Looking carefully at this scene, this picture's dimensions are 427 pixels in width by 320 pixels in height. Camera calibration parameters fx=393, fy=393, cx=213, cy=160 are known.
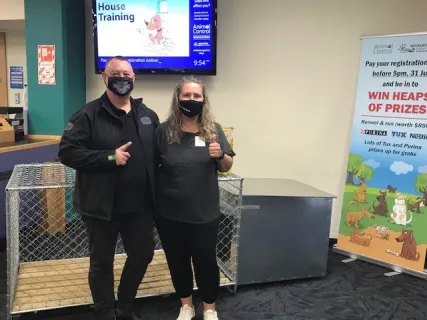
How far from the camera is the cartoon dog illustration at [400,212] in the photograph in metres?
3.07

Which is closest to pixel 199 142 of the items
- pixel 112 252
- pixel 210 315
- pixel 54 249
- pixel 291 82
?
pixel 112 252

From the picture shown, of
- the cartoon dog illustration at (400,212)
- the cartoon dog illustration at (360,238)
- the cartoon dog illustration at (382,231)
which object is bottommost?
the cartoon dog illustration at (360,238)

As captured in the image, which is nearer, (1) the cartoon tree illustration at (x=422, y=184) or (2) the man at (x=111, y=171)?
(2) the man at (x=111, y=171)

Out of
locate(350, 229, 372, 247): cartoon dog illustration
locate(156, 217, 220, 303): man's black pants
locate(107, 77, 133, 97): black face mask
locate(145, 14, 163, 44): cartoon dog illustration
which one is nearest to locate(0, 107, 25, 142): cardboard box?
locate(145, 14, 163, 44): cartoon dog illustration

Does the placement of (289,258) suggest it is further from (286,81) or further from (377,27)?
(377,27)

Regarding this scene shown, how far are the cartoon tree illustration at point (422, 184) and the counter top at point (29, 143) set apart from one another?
3.07m

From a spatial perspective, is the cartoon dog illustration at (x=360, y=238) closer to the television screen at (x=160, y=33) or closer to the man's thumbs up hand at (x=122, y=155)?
the television screen at (x=160, y=33)

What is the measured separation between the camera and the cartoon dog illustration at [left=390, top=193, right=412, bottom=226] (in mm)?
3072

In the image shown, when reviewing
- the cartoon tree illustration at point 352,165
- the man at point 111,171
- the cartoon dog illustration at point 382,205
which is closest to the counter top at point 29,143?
the man at point 111,171

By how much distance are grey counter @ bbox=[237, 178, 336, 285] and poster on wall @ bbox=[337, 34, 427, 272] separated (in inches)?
26.2

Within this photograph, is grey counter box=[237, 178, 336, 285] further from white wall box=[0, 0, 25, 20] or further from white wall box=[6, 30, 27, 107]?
white wall box=[6, 30, 27, 107]

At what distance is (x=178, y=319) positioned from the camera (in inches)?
87.1

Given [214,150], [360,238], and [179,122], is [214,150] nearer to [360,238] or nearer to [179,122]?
[179,122]

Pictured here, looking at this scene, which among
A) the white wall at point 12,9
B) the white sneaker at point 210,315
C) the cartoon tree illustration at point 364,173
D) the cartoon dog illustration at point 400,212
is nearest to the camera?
the white sneaker at point 210,315
